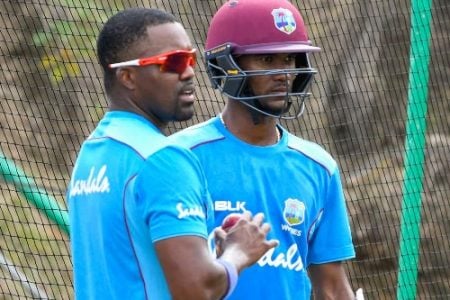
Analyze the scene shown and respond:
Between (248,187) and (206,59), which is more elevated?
(206,59)

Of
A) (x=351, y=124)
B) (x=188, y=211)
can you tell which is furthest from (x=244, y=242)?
(x=351, y=124)

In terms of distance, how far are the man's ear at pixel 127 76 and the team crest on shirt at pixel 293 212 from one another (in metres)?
0.87

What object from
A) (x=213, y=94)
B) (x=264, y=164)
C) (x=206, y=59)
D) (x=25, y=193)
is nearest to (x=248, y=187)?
(x=264, y=164)

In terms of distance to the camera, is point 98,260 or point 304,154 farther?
point 304,154

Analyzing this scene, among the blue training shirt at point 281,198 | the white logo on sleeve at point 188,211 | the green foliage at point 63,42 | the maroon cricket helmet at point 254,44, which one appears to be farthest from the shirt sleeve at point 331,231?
the green foliage at point 63,42

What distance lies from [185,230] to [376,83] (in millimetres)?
4842

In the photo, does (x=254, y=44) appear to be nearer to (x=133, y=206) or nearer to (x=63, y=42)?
(x=133, y=206)

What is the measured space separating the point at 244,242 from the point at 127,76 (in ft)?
2.15

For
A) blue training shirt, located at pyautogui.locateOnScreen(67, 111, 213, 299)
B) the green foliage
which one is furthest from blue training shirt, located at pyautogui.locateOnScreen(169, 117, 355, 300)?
the green foliage

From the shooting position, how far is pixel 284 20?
4312 mm

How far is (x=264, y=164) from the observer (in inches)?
163

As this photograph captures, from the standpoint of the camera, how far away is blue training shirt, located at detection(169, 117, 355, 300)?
403cm

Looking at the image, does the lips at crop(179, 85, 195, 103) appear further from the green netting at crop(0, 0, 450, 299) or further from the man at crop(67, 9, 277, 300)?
the green netting at crop(0, 0, 450, 299)

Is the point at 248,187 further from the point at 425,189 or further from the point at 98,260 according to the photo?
the point at 425,189
